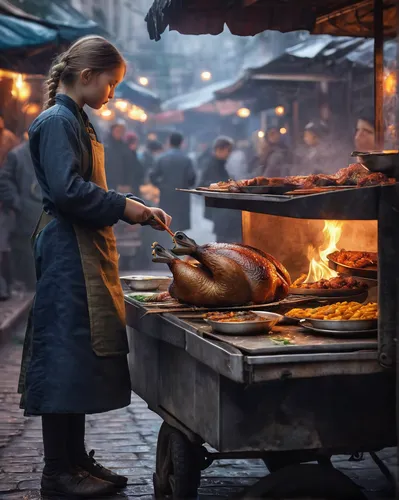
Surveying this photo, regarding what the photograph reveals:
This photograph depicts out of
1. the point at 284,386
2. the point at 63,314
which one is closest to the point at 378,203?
the point at 284,386

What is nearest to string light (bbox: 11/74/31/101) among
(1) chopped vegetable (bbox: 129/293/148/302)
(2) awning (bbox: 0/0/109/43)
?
(2) awning (bbox: 0/0/109/43)

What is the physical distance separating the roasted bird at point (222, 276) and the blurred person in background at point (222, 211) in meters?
10.4

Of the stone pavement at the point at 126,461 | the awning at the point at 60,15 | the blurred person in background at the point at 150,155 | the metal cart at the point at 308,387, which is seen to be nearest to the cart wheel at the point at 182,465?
the metal cart at the point at 308,387

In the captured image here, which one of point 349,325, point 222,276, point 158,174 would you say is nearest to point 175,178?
point 158,174

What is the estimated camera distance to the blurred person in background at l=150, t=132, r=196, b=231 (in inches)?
672

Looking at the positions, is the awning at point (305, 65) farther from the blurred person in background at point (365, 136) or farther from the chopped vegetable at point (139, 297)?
the chopped vegetable at point (139, 297)

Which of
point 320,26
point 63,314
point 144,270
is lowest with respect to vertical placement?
point 144,270

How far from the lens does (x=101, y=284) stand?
496 centimetres

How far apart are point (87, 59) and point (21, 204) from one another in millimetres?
9078

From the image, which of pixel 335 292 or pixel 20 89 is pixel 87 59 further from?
pixel 20 89

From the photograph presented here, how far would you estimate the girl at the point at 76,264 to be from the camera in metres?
4.79

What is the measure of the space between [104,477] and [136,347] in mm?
802

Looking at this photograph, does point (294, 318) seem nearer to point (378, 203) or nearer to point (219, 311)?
point (219, 311)

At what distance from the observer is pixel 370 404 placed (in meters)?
4.09
